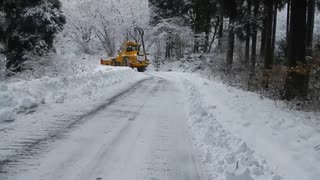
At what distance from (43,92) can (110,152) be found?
19.8 ft

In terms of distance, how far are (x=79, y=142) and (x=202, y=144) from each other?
7.74 feet

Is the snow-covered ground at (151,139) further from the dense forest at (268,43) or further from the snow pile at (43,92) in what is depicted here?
the dense forest at (268,43)

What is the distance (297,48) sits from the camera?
1270cm

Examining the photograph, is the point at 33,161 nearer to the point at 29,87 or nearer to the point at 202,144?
the point at 202,144

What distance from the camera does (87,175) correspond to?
5828 millimetres

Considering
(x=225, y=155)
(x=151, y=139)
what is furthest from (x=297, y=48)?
(x=225, y=155)

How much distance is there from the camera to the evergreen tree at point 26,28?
21062 millimetres

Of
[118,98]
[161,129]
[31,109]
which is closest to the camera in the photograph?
[161,129]

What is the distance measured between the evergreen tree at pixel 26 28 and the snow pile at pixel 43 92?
5.02 meters

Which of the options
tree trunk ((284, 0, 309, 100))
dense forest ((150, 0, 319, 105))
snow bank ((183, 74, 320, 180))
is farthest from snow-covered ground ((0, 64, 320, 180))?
dense forest ((150, 0, 319, 105))

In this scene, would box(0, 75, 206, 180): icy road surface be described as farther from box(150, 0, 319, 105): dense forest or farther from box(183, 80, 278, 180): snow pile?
box(150, 0, 319, 105): dense forest

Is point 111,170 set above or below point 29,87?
below

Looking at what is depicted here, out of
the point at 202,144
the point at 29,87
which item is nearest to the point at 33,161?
the point at 202,144

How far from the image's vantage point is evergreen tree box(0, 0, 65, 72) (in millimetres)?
21062
